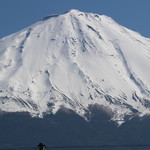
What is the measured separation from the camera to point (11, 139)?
603 feet

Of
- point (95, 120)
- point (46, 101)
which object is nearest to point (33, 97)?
point (46, 101)

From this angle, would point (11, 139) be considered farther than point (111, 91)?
No

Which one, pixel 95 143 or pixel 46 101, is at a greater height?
pixel 46 101

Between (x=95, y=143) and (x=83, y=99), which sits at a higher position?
(x=83, y=99)

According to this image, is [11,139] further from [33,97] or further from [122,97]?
[122,97]

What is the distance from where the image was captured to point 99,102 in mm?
194500

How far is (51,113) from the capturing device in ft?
612

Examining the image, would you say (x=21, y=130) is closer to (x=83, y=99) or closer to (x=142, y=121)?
(x=83, y=99)

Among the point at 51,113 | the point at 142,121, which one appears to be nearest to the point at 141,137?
the point at 142,121

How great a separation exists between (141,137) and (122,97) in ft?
44.1

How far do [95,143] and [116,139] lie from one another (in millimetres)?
6687

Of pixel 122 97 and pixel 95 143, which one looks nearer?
pixel 95 143

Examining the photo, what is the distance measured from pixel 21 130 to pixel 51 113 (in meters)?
8.27

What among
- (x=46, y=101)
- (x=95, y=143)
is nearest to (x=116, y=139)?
(x=95, y=143)
